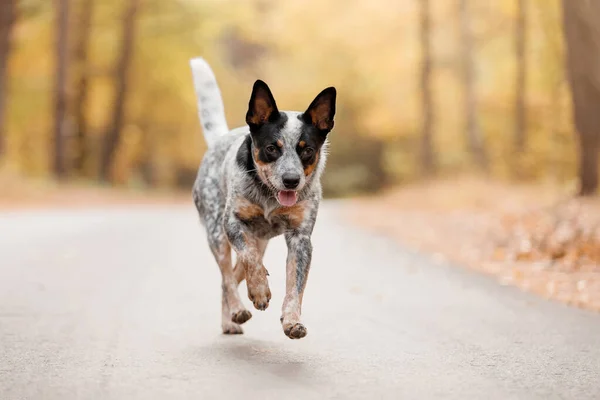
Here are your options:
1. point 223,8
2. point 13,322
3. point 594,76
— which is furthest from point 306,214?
point 223,8

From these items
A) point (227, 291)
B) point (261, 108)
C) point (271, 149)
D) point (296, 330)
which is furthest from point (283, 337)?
point (261, 108)

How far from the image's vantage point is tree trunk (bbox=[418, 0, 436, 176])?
3117cm

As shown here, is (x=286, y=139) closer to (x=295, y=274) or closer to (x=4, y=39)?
(x=295, y=274)

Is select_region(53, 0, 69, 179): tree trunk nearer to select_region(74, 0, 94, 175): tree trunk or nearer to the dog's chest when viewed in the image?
select_region(74, 0, 94, 175): tree trunk

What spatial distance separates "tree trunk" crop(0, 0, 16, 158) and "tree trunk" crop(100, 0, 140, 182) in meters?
7.98

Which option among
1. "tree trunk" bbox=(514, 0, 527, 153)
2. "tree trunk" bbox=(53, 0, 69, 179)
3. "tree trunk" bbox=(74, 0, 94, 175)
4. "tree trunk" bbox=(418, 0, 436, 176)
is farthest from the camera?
"tree trunk" bbox=(74, 0, 94, 175)

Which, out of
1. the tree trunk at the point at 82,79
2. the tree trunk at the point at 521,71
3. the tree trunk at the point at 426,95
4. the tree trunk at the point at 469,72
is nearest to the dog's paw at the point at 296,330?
the tree trunk at the point at 426,95

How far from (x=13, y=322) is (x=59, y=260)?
4.30 m

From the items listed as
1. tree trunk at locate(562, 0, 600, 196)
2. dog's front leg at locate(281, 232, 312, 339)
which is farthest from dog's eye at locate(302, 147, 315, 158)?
tree trunk at locate(562, 0, 600, 196)

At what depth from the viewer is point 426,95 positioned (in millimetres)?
31797

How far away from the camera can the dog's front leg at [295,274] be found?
18.0 ft

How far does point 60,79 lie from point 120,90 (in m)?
4.99

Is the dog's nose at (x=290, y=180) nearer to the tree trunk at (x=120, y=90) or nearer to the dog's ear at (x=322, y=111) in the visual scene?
the dog's ear at (x=322, y=111)

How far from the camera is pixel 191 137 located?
40906 mm
